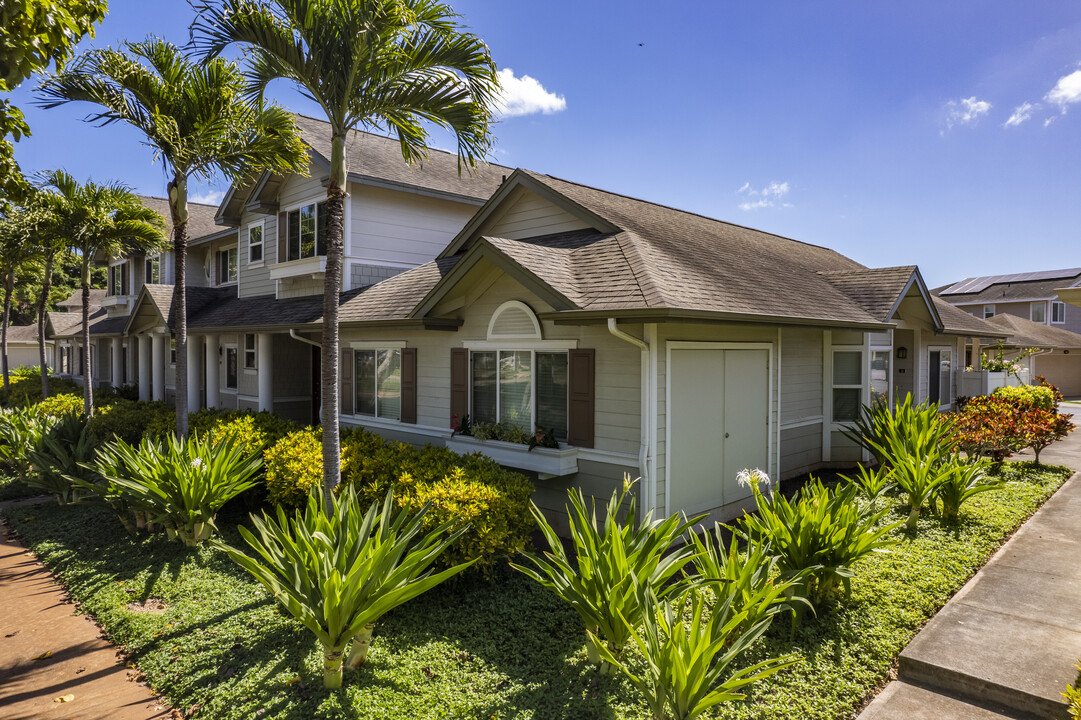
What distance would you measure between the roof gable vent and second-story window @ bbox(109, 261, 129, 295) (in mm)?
23458

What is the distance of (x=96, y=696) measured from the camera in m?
4.75

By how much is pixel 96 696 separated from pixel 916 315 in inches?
Result: 600

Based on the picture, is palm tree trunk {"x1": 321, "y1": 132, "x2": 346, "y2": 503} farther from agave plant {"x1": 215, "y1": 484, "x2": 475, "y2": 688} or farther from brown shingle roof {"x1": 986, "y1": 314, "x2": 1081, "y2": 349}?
brown shingle roof {"x1": 986, "y1": 314, "x2": 1081, "y2": 349}

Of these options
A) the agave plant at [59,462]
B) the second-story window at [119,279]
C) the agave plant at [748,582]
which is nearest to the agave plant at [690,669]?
the agave plant at [748,582]

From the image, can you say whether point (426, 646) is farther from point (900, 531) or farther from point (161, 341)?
point (161, 341)

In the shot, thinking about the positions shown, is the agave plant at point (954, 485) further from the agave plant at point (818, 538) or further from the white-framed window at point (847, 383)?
the white-framed window at point (847, 383)

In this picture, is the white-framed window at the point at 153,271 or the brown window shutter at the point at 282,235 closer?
the brown window shutter at the point at 282,235

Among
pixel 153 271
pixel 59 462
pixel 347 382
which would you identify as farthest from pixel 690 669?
pixel 153 271

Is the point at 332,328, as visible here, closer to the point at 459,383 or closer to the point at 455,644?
the point at 459,383

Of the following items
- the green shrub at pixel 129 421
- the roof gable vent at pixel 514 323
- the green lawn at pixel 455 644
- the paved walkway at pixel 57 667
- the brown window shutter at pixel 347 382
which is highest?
the roof gable vent at pixel 514 323

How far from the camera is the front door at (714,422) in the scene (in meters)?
8.07

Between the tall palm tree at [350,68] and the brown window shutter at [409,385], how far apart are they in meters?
4.22

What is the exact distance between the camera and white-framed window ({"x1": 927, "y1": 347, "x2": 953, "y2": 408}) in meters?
15.5

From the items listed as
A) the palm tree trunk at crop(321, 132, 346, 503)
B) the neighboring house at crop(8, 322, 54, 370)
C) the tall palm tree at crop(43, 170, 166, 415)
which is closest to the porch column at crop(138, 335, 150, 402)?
the tall palm tree at crop(43, 170, 166, 415)
